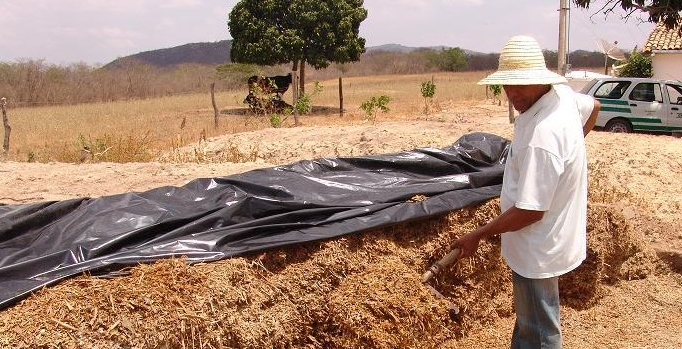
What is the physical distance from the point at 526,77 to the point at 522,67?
0.34ft

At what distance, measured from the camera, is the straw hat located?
2.53m

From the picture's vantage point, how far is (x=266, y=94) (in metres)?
16.2

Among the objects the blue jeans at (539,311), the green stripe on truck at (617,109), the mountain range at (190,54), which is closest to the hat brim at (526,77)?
the blue jeans at (539,311)

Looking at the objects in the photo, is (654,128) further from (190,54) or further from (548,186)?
(190,54)

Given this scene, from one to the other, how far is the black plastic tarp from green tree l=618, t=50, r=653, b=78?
21.0 meters

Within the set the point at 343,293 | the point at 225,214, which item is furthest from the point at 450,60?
the point at 225,214

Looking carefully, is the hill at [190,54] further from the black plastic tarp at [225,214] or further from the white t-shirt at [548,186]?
the white t-shirt at [548,186]

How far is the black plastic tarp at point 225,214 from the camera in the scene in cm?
307

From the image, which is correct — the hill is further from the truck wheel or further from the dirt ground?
the dirt ground

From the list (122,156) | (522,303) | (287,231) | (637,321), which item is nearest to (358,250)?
(287,231)

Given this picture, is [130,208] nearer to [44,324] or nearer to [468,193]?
[44,324]

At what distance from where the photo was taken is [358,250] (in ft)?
12.3

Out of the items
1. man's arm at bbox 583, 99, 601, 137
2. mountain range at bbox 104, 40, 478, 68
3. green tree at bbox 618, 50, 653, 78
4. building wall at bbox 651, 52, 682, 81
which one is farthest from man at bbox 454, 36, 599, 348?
mountain range at bbox 104, 40, 478, 68

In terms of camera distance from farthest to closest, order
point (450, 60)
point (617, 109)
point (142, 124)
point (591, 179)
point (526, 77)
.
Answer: point (450, 60)
point (142, 124)
point (617, 109)
point (591, 179)
point (526, 77)
